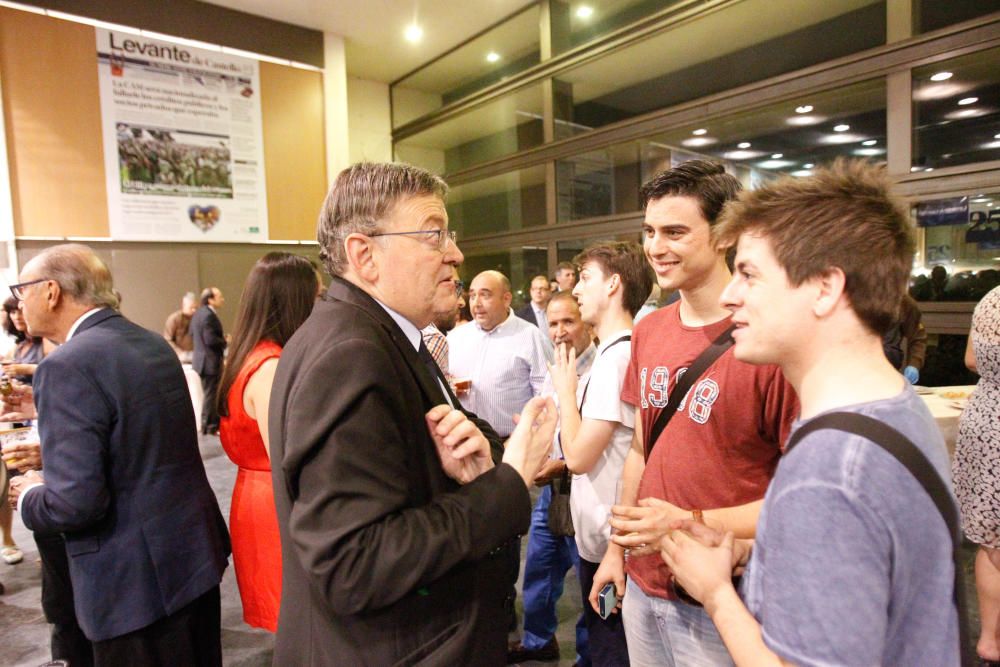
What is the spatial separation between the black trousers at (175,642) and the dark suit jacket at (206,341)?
202 inches

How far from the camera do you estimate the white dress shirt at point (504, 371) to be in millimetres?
3197

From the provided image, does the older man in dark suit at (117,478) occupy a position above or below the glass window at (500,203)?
below

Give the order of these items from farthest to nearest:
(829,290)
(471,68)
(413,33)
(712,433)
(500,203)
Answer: (471,68) → (500,203) → (413,33) → (712,433) → (829,290)

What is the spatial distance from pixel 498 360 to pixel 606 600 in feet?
6.06

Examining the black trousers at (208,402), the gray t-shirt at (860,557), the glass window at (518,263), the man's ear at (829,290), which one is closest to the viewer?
the gray t-shirt at (860,557)

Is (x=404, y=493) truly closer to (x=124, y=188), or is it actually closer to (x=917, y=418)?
(x=917, y=418)

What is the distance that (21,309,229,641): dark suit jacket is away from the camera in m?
1.51

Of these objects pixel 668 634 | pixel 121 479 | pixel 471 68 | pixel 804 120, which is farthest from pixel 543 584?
pixel 471 68

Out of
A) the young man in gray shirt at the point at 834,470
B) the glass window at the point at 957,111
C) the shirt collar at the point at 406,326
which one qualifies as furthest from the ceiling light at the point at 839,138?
the shirt collar at the point at 406,326

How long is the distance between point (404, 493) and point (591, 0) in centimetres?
778

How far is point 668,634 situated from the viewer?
136cm

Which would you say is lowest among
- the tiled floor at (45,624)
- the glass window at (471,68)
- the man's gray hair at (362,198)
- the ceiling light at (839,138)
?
the tiled floor at (45,624)

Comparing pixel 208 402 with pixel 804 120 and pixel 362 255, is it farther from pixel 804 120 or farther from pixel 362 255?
pixel 804 120

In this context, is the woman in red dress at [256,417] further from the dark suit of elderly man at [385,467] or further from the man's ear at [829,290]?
the man's ear at [829,290]
